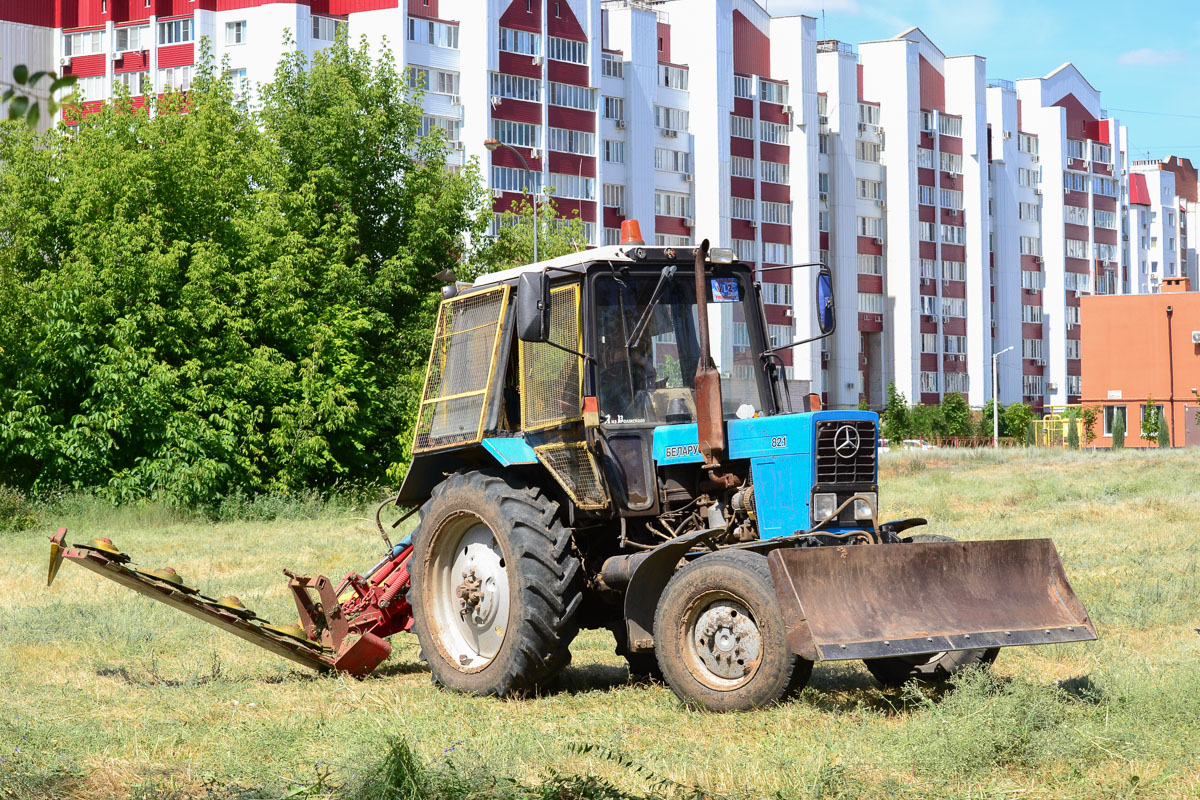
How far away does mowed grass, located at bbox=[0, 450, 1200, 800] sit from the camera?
6469 millimetres

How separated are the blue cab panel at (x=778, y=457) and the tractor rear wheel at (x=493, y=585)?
3.40 ft

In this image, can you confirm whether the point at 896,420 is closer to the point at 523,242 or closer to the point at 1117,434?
the point at 1117,434

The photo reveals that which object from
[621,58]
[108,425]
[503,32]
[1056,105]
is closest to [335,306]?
[108,425]

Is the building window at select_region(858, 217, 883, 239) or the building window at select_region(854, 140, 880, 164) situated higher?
the building window at select_region(854, 140, 880, 164)

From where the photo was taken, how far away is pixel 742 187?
72250mm

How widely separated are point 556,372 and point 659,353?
721 mm

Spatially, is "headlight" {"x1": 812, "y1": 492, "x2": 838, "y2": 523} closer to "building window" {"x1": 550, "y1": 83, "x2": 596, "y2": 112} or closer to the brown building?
"building window" {"x1": 550, "y1": 83, "x2": 596, "y2": 112}

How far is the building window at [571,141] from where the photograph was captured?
2525 inches

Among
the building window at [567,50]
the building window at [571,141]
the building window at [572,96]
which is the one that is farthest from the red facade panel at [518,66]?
the building window at [571,141]

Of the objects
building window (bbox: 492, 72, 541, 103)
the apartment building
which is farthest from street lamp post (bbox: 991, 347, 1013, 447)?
building window (bbox: 492, 72, 541, 103)

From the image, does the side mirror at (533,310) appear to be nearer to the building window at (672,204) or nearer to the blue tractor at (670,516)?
the blue tractor at (670,516)

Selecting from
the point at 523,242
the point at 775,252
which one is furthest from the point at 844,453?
the point at 775,252

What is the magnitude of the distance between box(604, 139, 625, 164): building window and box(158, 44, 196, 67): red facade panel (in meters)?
18.9

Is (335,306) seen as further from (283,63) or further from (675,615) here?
(675,615)
